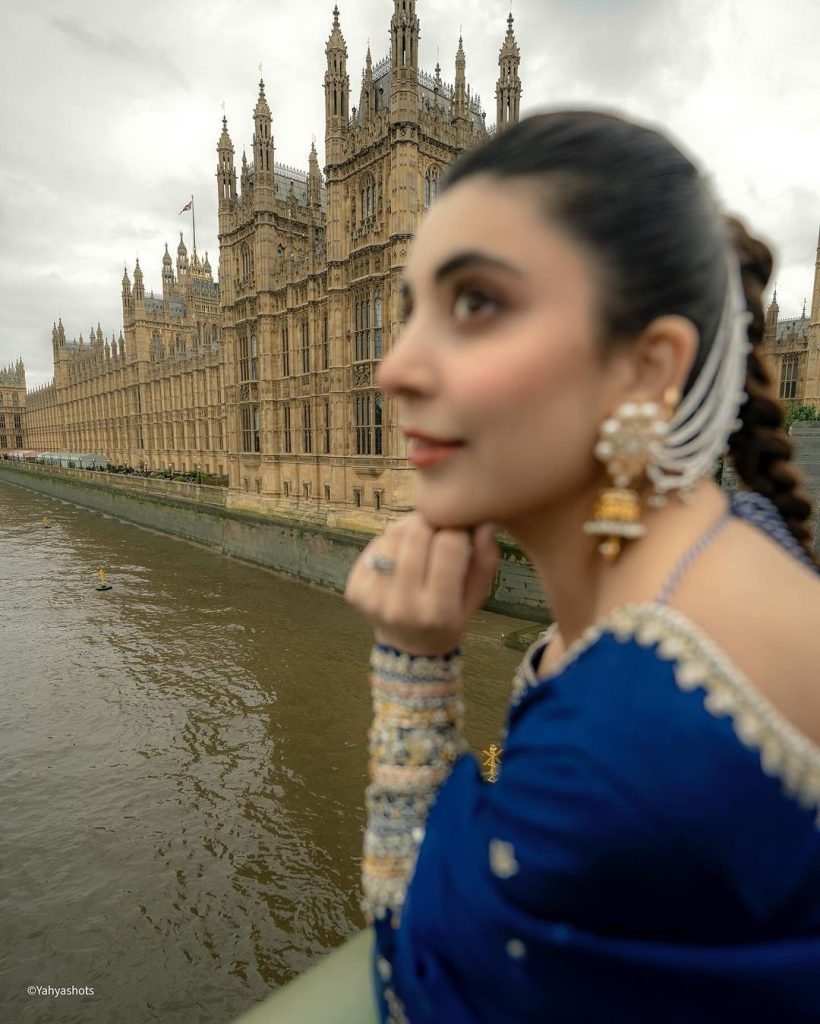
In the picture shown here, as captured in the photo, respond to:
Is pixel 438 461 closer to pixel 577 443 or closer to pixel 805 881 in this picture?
pixel 577 443

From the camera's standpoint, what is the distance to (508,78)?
18.3 m

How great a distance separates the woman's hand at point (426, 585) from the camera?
3.31 ft

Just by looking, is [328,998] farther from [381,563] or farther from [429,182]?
[429,182]

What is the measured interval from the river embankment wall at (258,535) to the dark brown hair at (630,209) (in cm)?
1159

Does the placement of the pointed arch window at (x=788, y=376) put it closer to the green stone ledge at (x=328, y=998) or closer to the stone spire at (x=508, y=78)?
the stone spire at (x=508, y=78)

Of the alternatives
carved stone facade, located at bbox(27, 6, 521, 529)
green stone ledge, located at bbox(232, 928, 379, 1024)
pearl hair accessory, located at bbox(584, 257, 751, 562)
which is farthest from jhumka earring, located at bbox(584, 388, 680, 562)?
carved stone facade, located at bbox(27, 6, 521, 529)

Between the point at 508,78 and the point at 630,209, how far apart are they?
22.0m

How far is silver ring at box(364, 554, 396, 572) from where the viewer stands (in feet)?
3.53

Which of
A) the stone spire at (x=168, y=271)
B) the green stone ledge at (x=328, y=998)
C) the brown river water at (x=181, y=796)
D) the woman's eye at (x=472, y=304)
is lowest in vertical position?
the brown river water at (x=181, y=796)

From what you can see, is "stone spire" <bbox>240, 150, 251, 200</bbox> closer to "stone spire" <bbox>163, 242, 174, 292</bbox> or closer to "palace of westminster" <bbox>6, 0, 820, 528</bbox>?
"palace of westminster" <bbox>6, 0, 820, 528</bbox>

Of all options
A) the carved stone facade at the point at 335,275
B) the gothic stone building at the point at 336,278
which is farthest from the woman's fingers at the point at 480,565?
the gothic stone building at the point at 336,278

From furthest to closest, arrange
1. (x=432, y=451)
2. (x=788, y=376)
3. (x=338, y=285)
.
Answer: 1. (x=788, y=376)
2. (x=338, y=285)
3. (x=432, y=451)

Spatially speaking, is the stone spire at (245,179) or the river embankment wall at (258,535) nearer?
the river embankment wall at (258,535)

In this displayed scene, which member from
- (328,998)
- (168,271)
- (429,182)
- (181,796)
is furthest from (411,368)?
(168,271)
